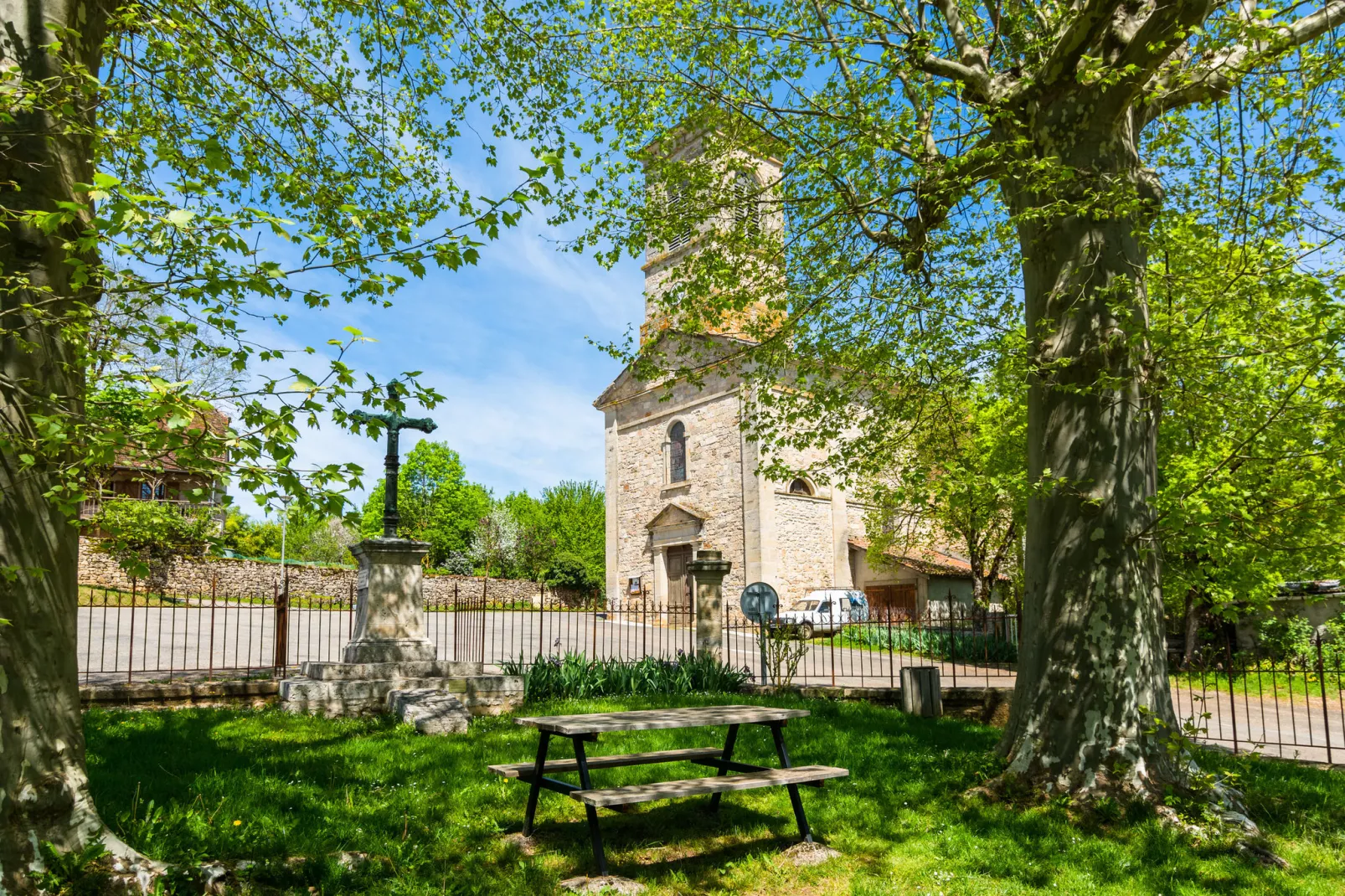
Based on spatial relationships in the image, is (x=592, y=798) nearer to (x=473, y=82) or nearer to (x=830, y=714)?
(x=830, y=714)

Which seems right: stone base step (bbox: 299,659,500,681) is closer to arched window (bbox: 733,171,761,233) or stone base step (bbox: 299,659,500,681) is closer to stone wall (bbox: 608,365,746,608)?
arched window (bbox: 733,171,761,233)

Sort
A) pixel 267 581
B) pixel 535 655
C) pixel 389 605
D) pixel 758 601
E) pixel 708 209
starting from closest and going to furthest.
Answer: pixel 708 209 → pixel 389 605 → pixel 758 601 → pixel 535 655 → pixel 267 581

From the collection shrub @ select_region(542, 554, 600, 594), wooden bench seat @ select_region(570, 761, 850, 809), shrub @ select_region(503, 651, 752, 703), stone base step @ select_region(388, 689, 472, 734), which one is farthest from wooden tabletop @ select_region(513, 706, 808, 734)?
shrub @ select_region(542, 554, 600, 594)

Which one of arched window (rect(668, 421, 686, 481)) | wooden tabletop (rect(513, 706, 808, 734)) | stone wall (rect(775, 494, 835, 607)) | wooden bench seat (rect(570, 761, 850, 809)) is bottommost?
wooden bench seat (rect(570, 761, 850, 809))

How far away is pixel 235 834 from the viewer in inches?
187

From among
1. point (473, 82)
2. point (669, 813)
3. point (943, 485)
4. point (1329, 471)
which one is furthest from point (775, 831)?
point (473, 82)

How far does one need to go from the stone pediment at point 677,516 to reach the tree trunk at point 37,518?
22878mm

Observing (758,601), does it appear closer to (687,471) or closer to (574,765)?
(574,765)

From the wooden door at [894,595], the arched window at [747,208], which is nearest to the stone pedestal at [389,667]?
the arched window at [747,208]

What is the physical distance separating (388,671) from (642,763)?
5.19m

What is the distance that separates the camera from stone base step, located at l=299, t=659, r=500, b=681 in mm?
9406

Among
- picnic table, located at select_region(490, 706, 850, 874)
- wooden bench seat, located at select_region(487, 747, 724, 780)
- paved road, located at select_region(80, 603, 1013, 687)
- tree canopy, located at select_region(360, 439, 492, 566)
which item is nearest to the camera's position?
picnic table, located at select_region(490, 706, 850, 874)

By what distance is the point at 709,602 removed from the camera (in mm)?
13297

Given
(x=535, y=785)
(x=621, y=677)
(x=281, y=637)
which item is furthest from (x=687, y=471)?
(x=535, y=785)
